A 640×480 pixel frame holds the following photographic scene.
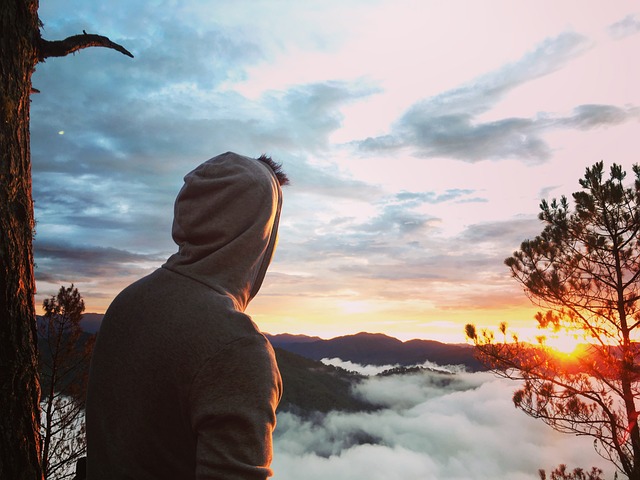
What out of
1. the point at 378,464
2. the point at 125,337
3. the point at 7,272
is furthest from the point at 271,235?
the point at 378,464

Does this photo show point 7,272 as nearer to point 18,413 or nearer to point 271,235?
point 18,413

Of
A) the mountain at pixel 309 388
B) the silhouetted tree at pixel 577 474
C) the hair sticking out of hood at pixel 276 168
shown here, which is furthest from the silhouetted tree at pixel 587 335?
the mountain at pixel 309 388

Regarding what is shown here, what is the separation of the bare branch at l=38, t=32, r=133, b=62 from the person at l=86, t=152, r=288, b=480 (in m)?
1.30

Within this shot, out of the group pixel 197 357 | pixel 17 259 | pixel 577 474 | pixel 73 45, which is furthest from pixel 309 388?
pixel 197 357

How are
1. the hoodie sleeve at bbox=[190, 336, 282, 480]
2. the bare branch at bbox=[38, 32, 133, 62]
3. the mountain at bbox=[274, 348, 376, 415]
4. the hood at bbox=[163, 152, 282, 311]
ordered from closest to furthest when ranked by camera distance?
the hoodie sleeve at bbox=[190, 336, 282, 480], the hood at bbox=[163, 152, 282, 311], the bare branch at bbox=[38, 32, 133, 62], the mountain at bbox=[274, 348, 376, 415]

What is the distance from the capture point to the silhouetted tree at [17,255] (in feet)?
5.35

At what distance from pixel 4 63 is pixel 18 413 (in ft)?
4.58

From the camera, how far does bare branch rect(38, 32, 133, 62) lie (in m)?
2.06

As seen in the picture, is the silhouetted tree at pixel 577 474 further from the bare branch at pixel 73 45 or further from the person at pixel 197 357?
the bare branch at pixel 73 45

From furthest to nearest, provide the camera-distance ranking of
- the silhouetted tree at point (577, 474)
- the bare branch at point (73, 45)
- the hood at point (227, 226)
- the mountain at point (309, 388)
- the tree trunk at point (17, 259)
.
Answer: the mountain at point (309, 388) < the silhouetted tree at point (577, 474) < the bare branch at point (73, 45) < the tree trunk at point (17, 259) < the hood at point (227, 226)

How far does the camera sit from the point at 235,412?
95 centimetres

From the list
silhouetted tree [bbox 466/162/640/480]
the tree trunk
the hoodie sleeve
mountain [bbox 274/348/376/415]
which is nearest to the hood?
the hoodie sleeve

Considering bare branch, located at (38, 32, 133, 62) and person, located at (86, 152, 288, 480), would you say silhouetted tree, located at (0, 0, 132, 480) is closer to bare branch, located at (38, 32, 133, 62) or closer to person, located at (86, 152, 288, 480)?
bare branch, located at (38, 32, 133, 62)

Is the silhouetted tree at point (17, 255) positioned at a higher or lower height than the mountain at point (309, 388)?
higher
